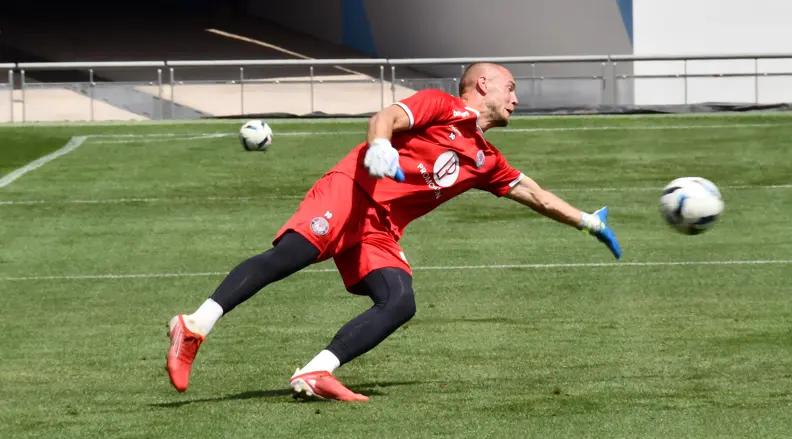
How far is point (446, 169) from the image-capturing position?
898 centimetres

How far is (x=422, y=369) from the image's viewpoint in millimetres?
9688

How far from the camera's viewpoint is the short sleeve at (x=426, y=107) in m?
8.65

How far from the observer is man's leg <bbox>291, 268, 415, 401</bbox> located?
8508 mm

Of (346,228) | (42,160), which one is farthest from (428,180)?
(42,160)

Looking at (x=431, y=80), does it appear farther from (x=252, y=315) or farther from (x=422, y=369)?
(x=422, y=369)

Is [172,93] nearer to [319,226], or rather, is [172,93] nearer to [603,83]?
[603,83]

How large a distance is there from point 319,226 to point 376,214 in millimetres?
429

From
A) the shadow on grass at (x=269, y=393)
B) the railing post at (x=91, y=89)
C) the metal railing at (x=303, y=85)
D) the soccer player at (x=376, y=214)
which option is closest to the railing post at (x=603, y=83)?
the metal railing at (x=303, y=85)

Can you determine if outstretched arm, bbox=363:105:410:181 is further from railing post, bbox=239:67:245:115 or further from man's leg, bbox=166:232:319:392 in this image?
railing post, bbox=239:67:245:115

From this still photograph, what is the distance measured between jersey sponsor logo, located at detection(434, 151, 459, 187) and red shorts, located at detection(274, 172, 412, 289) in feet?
1.21

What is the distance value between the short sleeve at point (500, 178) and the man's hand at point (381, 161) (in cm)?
136

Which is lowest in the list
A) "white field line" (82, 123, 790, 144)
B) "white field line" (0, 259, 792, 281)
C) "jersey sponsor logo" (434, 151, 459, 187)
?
"white field line" (82, 123, 790, 144)

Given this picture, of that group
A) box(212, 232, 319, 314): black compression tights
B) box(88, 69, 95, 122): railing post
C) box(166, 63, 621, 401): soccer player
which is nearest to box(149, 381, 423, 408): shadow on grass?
box(166, 63, 621, 401): soccer player

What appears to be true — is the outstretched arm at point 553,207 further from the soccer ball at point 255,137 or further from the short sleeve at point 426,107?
the soccer ball at point 255,137
